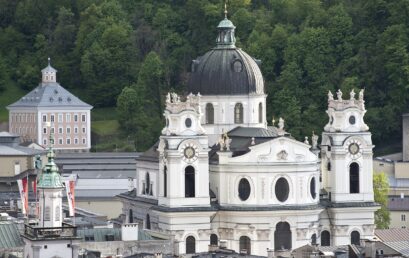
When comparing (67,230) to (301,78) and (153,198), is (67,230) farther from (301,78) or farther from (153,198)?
(301,78)

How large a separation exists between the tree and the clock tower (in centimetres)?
1520

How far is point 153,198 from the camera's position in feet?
464

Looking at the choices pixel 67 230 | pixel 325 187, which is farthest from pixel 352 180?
pixel 67 230

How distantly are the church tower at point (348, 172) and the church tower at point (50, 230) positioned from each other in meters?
25.0

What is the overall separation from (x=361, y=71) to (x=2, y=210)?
166 feet

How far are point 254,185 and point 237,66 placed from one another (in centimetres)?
845

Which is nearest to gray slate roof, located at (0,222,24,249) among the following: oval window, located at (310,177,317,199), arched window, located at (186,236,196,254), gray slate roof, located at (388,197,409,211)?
arched window, located at (186,236,196,254)

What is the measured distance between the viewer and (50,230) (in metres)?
116

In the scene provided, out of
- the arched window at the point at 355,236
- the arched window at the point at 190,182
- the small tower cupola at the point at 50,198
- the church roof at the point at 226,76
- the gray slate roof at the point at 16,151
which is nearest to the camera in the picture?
the small tower cupola at the point at 50,198

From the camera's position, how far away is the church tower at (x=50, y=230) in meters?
116

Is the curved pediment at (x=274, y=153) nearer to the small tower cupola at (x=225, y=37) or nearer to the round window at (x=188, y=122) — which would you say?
the round window at (x=188, y=122)

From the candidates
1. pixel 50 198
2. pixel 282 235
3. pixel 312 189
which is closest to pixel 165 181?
pixel 282 235

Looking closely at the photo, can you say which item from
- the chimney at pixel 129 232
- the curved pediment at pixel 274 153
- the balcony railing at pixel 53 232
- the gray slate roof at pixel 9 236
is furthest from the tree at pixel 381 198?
the balcony railing at pixel 53 232

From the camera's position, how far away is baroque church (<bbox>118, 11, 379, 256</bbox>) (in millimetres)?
138375
